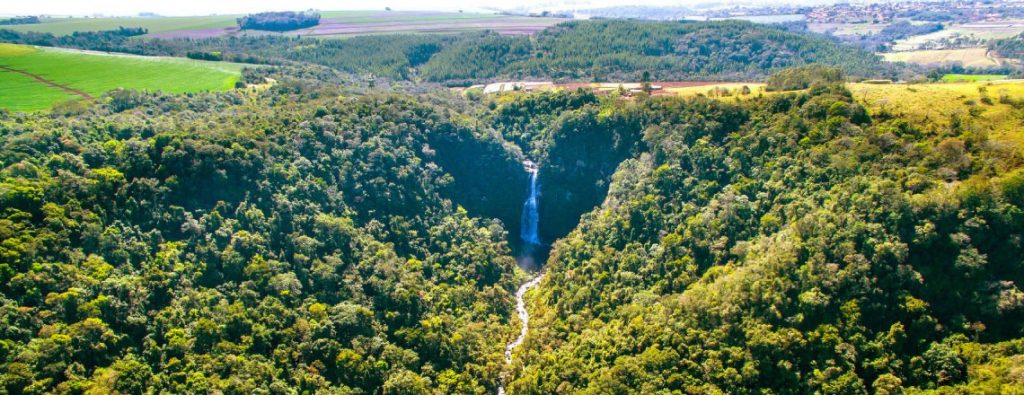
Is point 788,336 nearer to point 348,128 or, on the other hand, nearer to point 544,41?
point 348,128

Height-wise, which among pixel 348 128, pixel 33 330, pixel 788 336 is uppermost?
pixel 348 128

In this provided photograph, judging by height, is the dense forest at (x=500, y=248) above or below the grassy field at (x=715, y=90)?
below

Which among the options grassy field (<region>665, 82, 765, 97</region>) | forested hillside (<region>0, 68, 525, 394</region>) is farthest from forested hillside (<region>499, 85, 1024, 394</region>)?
forested hillside (<region>0, 68, 525, 394</region>)

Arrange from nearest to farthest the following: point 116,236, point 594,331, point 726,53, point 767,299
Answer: point 767,299, point 116,236, point 594,331, point 726,53

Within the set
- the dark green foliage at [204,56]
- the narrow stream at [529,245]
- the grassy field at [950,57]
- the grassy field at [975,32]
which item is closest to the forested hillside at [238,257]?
the narrow stream at [529,245]

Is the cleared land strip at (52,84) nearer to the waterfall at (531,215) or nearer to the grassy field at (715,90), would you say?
the waterfall at (531,215)

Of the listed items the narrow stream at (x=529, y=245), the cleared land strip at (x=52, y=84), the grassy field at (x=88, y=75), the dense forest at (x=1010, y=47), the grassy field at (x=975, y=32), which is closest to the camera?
the narrow stream at (x=529, y=245)

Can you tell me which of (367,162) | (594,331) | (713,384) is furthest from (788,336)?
(367,162)
